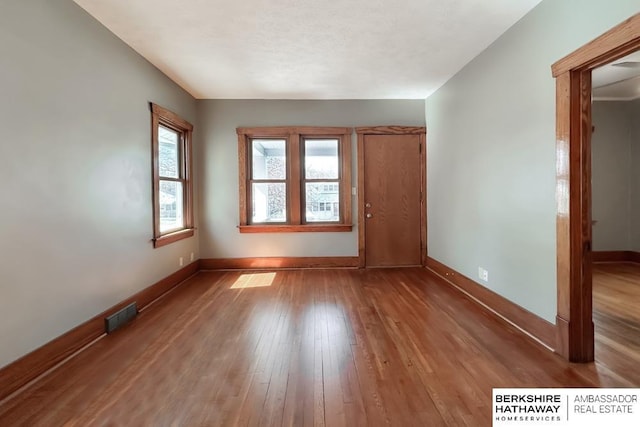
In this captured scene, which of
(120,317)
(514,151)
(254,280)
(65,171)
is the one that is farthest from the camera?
(254,280)

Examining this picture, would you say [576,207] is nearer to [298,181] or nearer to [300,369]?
[300,369]

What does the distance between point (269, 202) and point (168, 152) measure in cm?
162

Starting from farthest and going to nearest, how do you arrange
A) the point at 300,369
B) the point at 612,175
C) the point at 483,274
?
the point at 612,175, the point at 483,274, the point at 300,369

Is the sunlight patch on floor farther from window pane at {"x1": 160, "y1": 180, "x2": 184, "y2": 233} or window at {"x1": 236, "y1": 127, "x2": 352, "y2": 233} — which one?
window pane at {"x1": 160, "y1": 180, "x2": 184, "y2": 233}

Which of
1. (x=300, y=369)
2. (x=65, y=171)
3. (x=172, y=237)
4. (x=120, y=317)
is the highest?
(x=65, y=171)

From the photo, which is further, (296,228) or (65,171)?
(296,228)

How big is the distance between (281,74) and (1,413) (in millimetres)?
3727

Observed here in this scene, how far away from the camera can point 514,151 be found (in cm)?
277

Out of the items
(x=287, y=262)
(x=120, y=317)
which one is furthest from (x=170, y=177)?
(x=287, y=262)

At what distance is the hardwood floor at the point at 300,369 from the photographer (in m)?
1.70

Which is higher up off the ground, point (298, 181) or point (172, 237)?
point (298, 181)

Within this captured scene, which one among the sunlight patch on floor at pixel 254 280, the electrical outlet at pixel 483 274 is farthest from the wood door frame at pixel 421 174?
the electrical outlet at pixel 483 274

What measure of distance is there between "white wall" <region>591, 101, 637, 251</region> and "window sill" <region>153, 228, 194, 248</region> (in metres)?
6.34

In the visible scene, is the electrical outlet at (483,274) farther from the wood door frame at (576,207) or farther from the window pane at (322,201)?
the window pane at (322,201)
